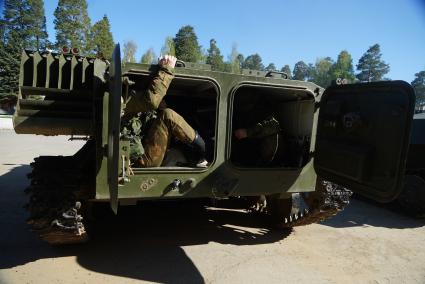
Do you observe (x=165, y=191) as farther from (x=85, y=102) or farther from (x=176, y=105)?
(x=176, y=105)

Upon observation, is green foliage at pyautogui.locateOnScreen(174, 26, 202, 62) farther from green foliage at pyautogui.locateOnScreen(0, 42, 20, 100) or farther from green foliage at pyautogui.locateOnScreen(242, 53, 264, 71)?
green foliage at pyautogui.locateOnScreen(242, 53, 264, 71)

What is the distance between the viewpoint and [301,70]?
93062mm

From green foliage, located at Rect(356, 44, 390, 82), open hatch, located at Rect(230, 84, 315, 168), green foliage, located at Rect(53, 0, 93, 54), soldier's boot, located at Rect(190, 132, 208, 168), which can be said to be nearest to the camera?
soldier's boot, located at Rect(190, 132, 208, 168)

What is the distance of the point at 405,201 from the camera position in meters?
6.45

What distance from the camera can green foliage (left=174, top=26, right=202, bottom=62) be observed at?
43812 mm

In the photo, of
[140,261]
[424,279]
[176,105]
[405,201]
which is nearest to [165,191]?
[140,261]

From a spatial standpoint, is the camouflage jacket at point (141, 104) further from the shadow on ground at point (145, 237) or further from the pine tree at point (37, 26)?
the pine tree at point (37, 26)

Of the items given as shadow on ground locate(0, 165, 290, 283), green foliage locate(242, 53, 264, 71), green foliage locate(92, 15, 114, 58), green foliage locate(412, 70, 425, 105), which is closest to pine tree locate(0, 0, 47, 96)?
green foliage locate(92, 15, 114, 58)

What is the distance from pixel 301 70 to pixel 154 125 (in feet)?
306

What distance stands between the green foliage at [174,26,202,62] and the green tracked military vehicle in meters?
40.0

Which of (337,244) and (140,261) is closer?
(140,261)

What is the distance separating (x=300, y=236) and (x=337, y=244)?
0.45 m

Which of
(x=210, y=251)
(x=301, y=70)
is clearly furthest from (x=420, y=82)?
(x=210, y=251)

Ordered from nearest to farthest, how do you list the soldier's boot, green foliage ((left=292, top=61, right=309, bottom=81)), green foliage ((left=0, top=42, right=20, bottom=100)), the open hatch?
the soldier's boot < the open hatch < green foliage ((left=0, top=42, right=20, bottom=100)) < green foliage ((left=292, top=61, right=309, bottom=81))
